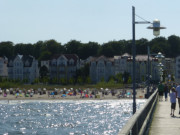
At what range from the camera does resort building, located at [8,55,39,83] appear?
16238 cm

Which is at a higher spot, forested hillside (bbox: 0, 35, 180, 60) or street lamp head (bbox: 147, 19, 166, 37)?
forested hillside (bbox: 0, 35, 180, 60)

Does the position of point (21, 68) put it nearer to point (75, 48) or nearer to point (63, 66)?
point (63, 66)

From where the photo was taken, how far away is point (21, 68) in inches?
6398

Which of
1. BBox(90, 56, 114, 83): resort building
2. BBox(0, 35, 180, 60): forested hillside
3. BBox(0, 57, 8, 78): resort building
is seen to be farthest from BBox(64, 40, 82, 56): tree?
BBox(0, 57, 8, 78): resort building

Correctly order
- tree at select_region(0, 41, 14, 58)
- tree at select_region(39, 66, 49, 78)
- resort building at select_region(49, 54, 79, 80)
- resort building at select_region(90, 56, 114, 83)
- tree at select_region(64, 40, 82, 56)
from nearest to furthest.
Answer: resort building at select_region(49, 54, 79, 80)
resort building at select_region(90, 56, 114, 83)
tree at select_region(39, 66, 49, 78)
tree at select_region(0, 41, 14, 58)
tree at select_region(64, 40, 82, 56)

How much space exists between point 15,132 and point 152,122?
36.7 m

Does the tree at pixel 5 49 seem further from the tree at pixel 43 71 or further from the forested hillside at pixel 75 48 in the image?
the tree at pixel 43 71

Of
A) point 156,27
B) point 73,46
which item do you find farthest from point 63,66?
point 156,27

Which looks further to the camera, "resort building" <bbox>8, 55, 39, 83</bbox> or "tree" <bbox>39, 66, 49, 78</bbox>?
"tree" <bbox>39, 66, 49, 78</bbox>

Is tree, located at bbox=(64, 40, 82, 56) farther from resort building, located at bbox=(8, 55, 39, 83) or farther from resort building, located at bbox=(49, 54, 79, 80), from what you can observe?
resort building, located at bbox=(49, 54, 79, 80)

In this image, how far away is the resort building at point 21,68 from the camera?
6393 inches

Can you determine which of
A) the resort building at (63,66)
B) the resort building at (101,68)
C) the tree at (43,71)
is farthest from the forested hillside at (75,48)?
the resort building at (63,66)

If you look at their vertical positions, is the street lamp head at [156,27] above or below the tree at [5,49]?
below

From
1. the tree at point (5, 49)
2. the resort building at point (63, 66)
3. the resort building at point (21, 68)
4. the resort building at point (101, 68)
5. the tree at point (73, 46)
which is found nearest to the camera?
the resort building at point (63, 66)
